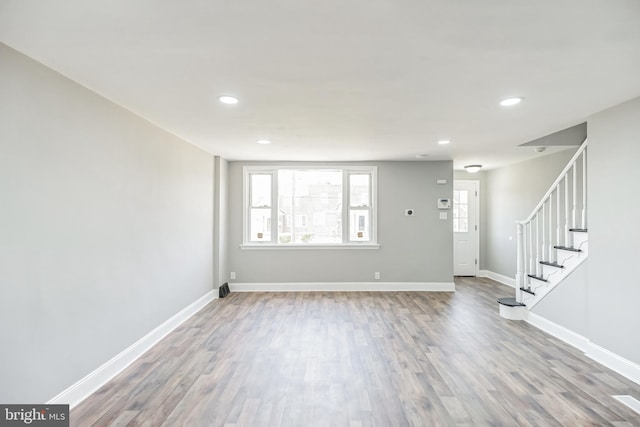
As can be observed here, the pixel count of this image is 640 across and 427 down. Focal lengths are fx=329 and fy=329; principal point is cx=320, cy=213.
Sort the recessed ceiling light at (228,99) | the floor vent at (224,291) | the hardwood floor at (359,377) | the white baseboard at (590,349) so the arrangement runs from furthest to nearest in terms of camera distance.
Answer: the floor vent at (224,291) → the white baseboard at (590,349) → the recessed ceiling light at (228,99) → the hardwood floor at (359,377)

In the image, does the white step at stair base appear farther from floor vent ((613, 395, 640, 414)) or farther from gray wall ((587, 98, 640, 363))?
floor vent ((613, 395, 640, 414))

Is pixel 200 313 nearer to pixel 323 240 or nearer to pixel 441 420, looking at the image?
pixel 323 240

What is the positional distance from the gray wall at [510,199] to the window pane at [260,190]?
4.80 metres

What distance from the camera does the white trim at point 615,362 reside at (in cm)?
280

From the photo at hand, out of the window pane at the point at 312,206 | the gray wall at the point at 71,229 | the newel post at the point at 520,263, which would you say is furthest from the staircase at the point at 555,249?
the gray wall at the point at 71,229

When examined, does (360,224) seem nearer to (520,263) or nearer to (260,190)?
(260,190)

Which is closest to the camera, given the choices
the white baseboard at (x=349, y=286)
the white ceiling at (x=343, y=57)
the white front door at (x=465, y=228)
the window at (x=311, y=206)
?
the white ceiling at (x=343, y=57)

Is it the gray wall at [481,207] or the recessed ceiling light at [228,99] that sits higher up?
the recessed ceiling light at [228,99]

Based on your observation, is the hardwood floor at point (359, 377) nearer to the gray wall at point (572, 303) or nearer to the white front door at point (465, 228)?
the gray wall at point (572, 303)

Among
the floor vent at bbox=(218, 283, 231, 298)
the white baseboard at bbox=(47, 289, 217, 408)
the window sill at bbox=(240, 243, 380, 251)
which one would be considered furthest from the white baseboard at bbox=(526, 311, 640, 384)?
the floor vent at bbox=(218, 283, 231, 298)

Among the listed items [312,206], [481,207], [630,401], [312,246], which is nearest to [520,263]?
[630,401]

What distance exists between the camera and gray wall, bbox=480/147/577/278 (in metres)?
5.60

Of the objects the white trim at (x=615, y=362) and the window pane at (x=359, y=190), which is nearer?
the white trim at (x=615, y=362)

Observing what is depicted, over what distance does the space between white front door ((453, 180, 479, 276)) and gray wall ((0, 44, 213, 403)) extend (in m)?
6.02
